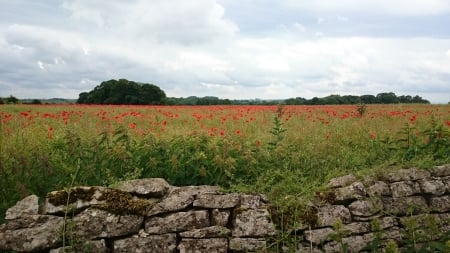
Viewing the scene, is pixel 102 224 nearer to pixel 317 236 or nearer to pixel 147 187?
pixel 147 187

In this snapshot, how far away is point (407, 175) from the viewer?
19.7 ft

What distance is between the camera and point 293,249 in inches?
202

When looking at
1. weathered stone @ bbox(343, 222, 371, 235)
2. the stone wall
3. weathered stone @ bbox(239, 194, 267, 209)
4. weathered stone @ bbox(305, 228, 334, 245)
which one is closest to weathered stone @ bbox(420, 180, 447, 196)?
the stone wall

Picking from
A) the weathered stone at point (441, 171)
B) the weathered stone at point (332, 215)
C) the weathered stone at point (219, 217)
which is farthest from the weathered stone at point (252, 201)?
the weathered stone at point (441, 171)

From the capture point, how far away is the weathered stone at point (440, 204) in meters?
5.93

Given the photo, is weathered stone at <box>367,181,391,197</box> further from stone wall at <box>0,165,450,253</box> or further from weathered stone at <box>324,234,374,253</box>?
weathered stone at <box>324,234,374,253</box>

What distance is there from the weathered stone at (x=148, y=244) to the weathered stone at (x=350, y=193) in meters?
2.48

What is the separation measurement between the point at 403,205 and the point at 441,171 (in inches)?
42.0

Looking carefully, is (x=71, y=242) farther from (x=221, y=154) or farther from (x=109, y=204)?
(x=221, y=154)

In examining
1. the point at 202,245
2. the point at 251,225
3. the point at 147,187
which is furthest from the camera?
the point at 147,187

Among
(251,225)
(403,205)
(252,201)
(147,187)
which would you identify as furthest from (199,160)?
(403,205)

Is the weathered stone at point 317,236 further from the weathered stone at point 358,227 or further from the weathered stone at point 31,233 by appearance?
the weathered stone at point 31,233

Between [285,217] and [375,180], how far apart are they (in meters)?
1.68

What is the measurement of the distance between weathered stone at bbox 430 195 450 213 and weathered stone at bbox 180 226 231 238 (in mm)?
3339
